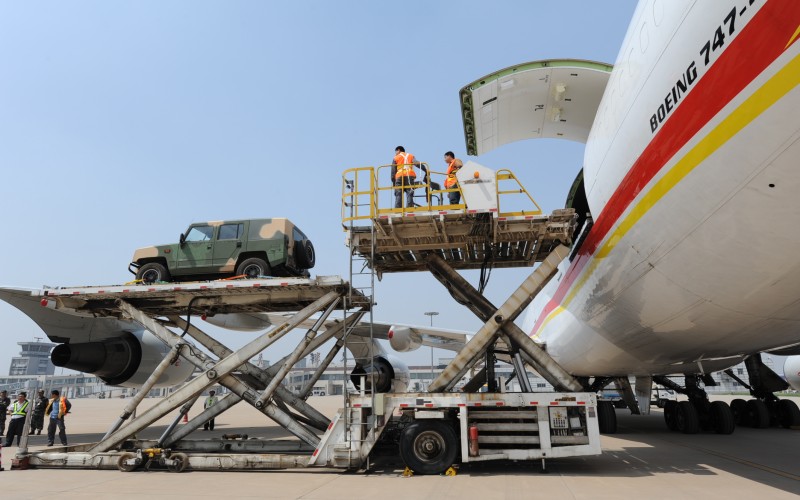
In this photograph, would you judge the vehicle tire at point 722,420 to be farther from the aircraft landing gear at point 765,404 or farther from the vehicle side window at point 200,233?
the vehicle side window at point 200,233

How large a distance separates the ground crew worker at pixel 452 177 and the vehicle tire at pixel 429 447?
384cm

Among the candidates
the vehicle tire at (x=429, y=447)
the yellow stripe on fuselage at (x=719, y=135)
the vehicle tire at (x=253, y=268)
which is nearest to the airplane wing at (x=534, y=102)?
the yellow stripe on fuselage at (x=719, y=135)

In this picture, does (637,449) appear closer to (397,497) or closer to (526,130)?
(397,497)

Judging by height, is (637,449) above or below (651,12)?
below

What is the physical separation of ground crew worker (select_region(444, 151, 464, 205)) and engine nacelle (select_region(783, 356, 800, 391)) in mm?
16184

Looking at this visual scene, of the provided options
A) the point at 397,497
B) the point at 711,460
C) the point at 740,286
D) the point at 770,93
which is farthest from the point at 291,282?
the point at 711,460

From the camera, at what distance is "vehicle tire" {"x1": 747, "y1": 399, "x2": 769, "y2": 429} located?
14859mm

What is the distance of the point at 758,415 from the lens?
48.9 ft

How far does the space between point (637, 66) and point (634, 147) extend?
39.5 inches

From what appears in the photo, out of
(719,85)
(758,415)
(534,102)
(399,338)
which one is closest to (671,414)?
(758,415)

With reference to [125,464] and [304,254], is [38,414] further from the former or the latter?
[304,254]

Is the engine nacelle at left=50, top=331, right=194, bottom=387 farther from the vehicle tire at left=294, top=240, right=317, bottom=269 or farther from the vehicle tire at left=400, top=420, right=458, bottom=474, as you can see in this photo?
the vehicle tire at left=400, top=420, right=458, bottom=474

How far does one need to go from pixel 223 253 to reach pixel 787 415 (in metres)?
16.5

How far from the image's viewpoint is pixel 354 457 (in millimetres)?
7918
